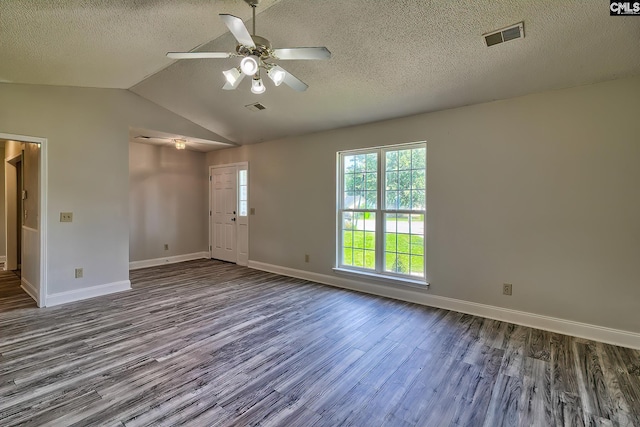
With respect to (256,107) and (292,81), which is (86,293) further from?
(292,81)

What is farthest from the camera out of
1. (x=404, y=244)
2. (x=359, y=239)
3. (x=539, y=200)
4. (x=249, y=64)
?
(x=359, y=239)

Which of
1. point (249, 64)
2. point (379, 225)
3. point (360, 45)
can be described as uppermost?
point (360, 45)

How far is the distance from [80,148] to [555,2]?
17.2 feet

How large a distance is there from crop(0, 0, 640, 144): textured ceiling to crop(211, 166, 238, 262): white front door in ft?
8.85

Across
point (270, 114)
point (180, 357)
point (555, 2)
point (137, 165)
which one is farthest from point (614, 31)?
point (137, 165)

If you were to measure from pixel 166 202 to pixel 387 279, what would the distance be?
15.8 ft

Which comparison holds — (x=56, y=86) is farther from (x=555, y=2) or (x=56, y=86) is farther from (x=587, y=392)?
(x=587, y=392)

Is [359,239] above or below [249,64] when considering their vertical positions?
below

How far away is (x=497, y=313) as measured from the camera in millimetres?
3330

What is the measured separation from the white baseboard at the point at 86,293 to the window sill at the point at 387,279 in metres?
3.16

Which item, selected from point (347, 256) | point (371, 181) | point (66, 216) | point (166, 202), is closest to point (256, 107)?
point (371, 181)

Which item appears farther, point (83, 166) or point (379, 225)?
point (379, 225)

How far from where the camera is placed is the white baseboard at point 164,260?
5.77 m

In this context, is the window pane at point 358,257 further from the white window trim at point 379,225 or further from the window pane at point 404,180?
the window pane at point 404,180
